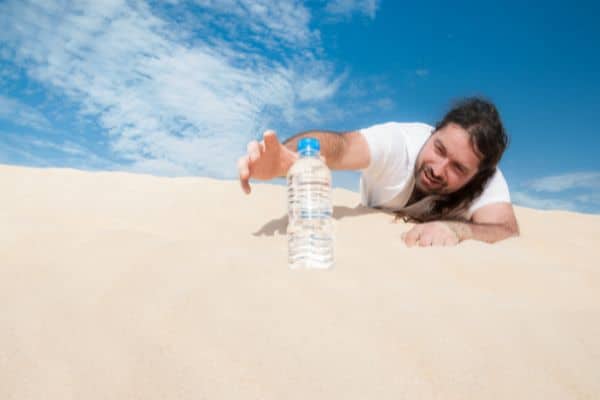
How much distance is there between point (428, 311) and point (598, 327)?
1.48 feet

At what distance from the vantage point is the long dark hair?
2955 millimetres

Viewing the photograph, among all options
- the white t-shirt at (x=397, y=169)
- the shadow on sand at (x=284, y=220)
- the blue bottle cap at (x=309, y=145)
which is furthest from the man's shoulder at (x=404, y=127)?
the blue bottle cap at (x=309, y=145)

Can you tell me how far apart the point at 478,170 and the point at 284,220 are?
62.3 inches

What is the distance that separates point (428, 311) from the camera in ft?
3.18

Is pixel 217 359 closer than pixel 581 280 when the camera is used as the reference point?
Yes

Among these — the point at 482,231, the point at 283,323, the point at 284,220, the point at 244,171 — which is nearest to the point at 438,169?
the point at 482,231

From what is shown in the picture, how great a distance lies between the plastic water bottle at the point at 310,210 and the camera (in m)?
1.54

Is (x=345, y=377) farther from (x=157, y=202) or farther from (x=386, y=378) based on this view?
(x=157, y=202)

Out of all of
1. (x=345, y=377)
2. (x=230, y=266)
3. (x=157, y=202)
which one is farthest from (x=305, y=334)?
(x=157, y=202)

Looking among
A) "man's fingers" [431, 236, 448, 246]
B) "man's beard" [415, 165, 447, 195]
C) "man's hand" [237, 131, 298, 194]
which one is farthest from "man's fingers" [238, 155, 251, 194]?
"man's beard" [415, 165, 447, 195]

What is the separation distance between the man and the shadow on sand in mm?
200

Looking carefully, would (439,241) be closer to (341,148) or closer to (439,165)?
(341,148)

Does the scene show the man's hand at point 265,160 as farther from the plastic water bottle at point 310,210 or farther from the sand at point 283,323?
the sand at point 283,323

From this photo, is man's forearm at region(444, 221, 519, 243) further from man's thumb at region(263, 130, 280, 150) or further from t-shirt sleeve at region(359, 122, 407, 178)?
man's thumb at region(263, 130, 280, 150)
